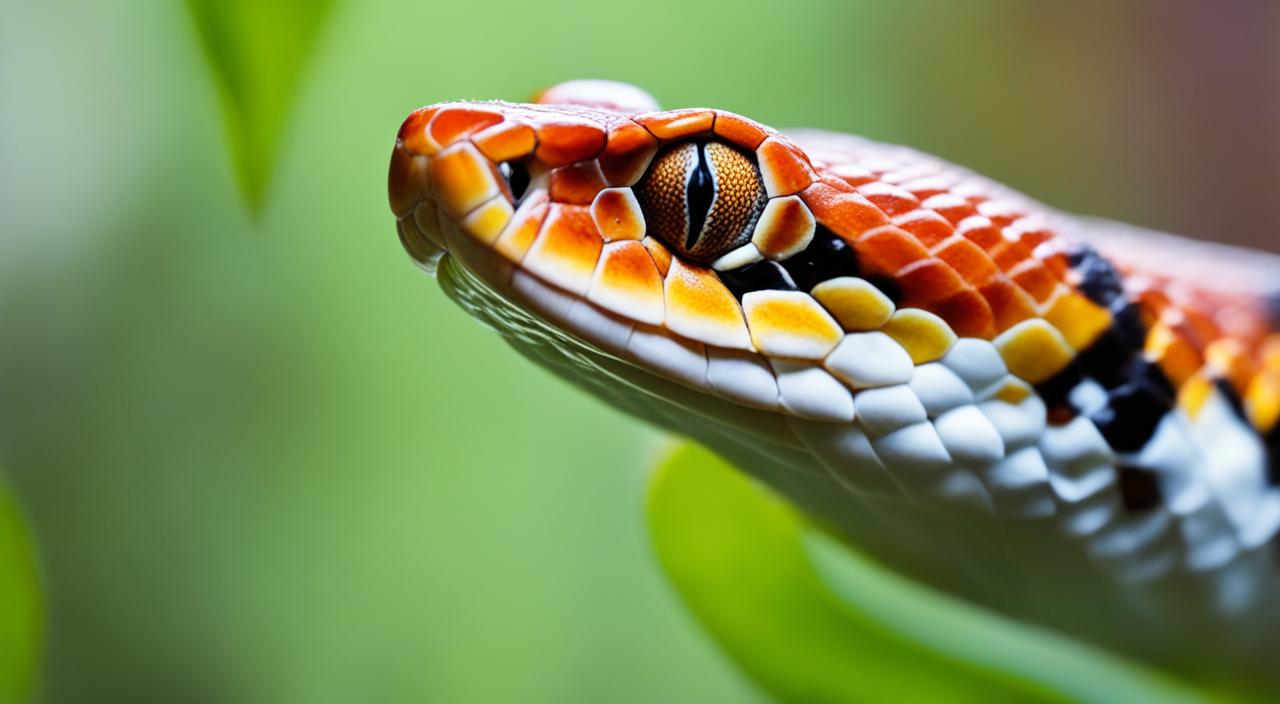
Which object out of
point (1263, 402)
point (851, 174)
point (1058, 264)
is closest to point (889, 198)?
point (851, 174)

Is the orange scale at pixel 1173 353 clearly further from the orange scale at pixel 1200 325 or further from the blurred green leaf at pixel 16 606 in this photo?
the blurred green leaf at pixel 16 606

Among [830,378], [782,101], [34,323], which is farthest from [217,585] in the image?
[782,101]

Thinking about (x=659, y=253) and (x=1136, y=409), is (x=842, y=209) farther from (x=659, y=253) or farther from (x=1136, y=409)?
(x=1136, y=409)

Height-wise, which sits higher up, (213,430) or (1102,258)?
(1102,258)

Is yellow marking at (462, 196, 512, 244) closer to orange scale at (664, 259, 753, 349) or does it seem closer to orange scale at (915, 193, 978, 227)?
orange scale at (664, 259, 753, 349)

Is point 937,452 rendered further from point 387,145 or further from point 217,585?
point 217,585

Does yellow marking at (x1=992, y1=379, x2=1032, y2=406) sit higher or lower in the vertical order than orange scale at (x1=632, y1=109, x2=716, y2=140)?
lower

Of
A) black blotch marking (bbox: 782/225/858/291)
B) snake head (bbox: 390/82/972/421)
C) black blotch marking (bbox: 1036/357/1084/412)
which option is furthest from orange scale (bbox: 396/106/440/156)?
black blotch marking (bbox: 1036/357/1084/412)
